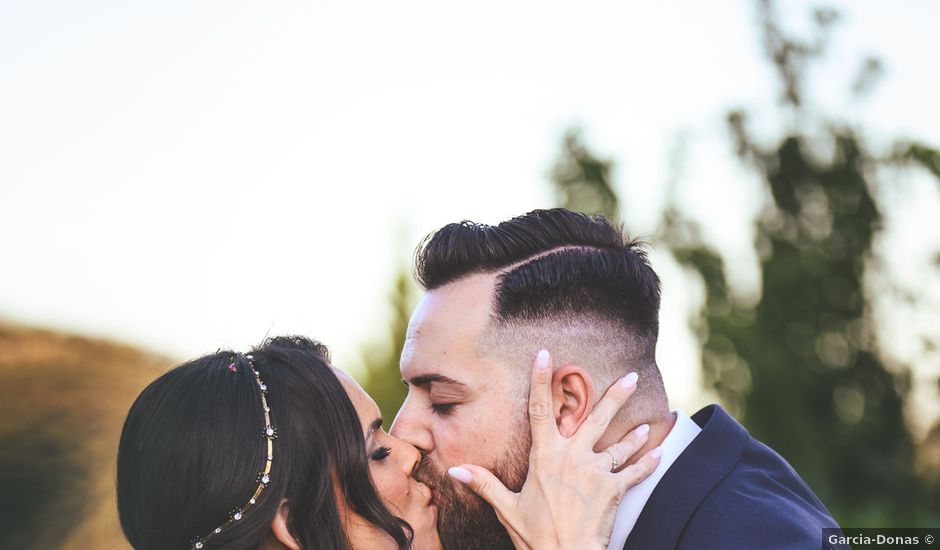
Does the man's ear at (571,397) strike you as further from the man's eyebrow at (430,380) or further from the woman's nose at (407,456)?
the woman's nose at (407,456)

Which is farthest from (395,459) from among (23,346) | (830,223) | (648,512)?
Result: (830,223)

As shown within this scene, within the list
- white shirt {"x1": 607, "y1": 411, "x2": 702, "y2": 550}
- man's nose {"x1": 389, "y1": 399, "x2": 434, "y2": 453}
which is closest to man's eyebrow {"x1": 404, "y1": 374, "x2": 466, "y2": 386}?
man's nose {"x1": 389, "y1": 399, "x2": 434, "y2": 453}

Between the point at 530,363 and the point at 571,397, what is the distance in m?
0.22

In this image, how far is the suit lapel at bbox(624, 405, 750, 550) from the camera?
3928mm

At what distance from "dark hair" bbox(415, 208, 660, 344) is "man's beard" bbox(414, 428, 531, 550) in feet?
1.92

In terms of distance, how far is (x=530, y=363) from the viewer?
446 centimetres

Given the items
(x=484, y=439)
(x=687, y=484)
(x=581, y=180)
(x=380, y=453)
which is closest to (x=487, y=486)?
(x=484, y=439)

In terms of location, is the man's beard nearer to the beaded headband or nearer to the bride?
the bride

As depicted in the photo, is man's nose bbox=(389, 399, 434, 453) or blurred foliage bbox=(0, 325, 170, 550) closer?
man's nose bbox=(389, 399, 434, 453)

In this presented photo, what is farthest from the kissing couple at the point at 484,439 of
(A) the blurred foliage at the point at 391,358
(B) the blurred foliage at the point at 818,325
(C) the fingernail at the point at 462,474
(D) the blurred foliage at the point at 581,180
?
(D) the blurred foliage at the point at 581,180

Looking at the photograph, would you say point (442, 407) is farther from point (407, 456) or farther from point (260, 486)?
point (260, 486)

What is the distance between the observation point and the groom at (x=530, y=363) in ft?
14.0

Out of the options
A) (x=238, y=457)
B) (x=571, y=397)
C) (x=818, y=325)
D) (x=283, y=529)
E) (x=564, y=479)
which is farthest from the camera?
(x=818, y=325)

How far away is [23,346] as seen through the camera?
6055 mm
